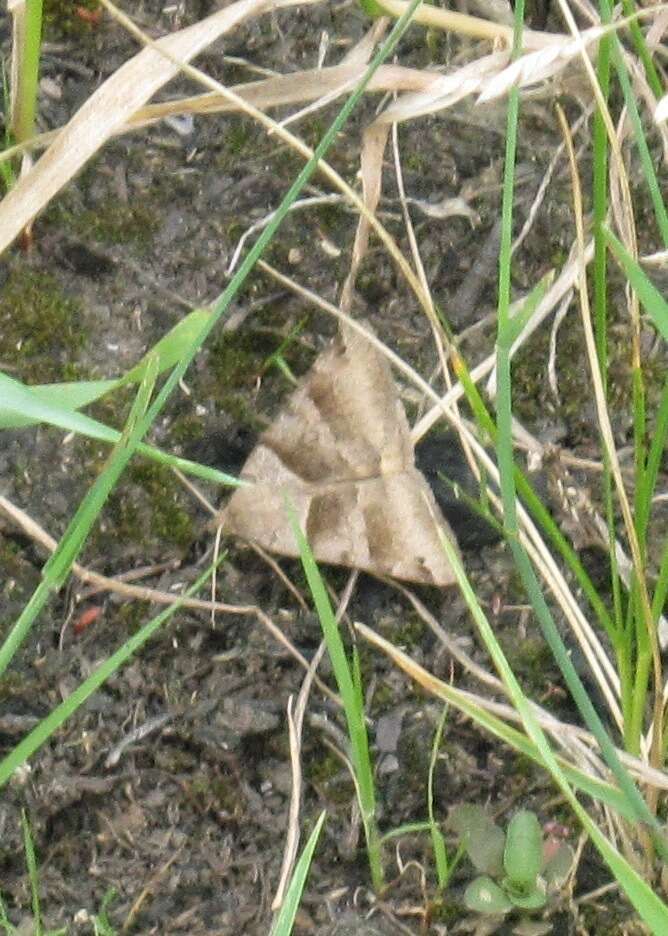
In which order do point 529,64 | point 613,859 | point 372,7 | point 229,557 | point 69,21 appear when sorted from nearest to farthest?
1. point 613,859
2. point 529,64
3. point 372,7
4. point 229,557
5. point 69,21

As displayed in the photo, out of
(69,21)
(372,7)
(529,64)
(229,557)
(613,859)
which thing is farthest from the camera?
(69,21)

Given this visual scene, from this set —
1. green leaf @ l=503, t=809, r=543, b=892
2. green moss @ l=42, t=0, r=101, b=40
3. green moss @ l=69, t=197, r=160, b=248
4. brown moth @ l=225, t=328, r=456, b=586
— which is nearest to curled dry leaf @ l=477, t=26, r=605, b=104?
brown moth @ l=225, t=328, r=456, b=586

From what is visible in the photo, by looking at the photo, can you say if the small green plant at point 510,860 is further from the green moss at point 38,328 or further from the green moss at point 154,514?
the green moss at point 38,328

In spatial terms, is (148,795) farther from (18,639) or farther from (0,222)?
(0,222)

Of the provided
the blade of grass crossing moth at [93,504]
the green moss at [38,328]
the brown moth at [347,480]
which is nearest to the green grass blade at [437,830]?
the brown moth at [347,480]

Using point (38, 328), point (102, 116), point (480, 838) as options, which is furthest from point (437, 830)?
point (102, 116)

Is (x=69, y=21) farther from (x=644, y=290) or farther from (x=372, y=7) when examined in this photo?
(x=644, y=290)

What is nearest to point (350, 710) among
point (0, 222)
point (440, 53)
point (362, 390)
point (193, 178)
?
point (362, 390)
